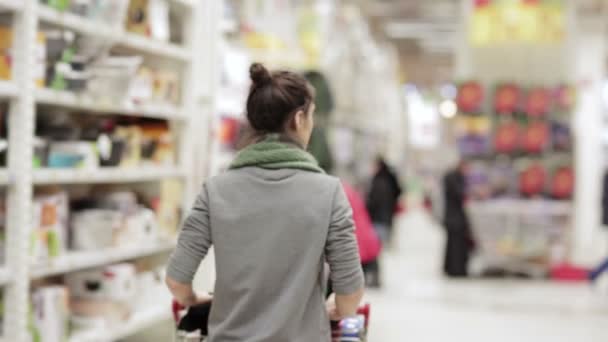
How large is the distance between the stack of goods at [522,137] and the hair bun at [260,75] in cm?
847

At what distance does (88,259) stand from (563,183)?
24.2 feet

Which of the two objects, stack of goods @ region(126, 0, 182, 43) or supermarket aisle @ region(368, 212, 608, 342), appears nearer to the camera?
stack of goods @ region(126, 0, 182, 43)

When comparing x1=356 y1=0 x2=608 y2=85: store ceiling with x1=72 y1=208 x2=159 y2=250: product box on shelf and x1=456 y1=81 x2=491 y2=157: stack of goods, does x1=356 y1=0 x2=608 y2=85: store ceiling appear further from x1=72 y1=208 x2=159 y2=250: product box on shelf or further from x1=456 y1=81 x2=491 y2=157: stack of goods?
x1=72 y1=208 x2=159 y2=250: product box on shelf

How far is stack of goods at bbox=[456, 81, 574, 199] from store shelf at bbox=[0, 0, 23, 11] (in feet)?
25.1

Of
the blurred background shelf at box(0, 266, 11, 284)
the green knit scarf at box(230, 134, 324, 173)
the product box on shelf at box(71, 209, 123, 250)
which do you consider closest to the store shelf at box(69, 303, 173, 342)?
the product box on shelf at box(71, 209, 123, 250)

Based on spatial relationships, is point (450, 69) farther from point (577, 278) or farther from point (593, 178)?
point (577, 278)

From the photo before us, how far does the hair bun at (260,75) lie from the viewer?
2.21 m

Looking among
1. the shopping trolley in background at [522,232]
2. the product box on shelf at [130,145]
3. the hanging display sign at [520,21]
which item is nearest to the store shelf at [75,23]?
the product box on shelf at [130,145]

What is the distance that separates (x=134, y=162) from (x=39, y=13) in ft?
4.19

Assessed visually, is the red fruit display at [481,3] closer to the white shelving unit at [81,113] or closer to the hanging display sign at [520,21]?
the hanging display sign at [520,21]

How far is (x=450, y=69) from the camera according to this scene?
1281 inches

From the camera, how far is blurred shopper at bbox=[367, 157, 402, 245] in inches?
427

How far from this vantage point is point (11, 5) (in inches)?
140

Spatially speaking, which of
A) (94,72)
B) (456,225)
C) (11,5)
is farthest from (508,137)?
(11,5)
